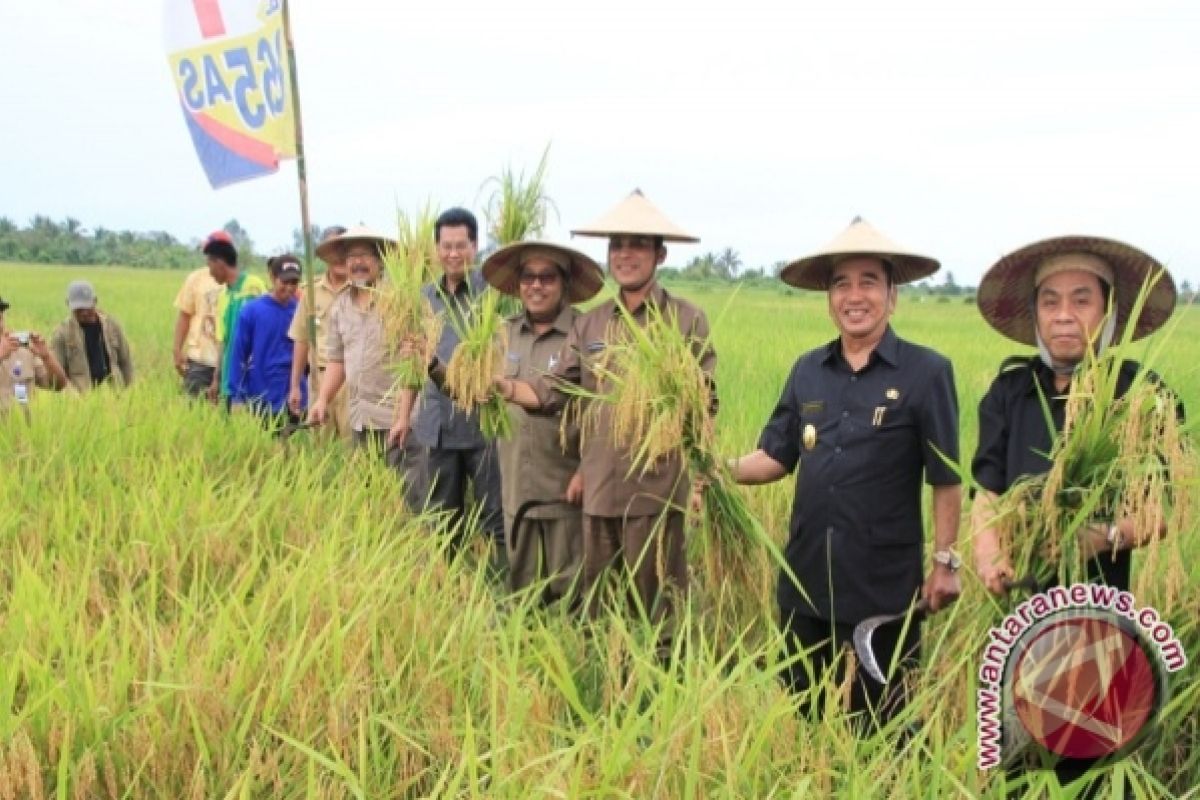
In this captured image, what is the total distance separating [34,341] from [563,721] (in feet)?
11.9

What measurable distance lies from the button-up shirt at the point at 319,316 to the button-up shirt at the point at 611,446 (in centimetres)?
182

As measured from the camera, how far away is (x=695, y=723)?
1.65 metres

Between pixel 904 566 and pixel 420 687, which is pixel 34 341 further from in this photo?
pixel 904 566

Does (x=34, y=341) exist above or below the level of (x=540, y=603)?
above

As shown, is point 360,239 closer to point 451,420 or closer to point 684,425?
point 451,420

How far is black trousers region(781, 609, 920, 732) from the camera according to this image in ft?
7.90

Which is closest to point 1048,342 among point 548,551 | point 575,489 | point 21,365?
point 575,489

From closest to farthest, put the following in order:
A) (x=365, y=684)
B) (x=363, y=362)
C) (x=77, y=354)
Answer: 1. (x=365, y=684)
2. (x=363, y=362)
3. (x=77, y=354)

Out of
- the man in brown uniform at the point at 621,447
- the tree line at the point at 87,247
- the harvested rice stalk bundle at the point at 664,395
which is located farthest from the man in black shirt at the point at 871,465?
the tree line at the point at 87,247

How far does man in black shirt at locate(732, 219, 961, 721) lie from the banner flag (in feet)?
10.3

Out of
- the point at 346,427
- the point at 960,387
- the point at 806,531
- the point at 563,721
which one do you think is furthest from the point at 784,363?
the point at 563,721

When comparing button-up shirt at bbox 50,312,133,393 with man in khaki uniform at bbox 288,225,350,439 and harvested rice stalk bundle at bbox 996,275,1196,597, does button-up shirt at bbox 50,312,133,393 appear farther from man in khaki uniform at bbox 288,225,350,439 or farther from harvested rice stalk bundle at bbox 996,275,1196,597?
harvested rice stalk bundle at bbox 996,275,1196,597

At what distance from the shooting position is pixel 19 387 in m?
4.43

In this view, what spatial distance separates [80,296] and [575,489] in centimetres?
373
